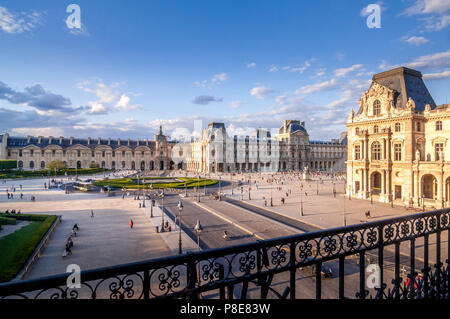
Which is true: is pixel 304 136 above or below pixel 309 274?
above

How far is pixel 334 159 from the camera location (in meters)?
118

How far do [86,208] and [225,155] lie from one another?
66.8 m

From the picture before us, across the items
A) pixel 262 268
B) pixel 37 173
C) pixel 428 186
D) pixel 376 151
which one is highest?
pixel 376 151

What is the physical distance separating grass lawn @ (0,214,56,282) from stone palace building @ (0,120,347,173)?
2895 inches

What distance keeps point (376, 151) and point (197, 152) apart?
258 feet

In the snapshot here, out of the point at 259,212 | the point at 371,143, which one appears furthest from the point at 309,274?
the point at 371,143

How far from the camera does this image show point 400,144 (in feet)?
110

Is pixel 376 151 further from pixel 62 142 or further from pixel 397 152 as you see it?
pixel 62 142

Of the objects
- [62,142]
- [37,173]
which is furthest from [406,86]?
[62,142]

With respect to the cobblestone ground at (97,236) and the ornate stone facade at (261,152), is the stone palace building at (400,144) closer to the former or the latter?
the cobblestone ground at (97,236)

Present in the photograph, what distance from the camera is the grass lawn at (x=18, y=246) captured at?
1426cm

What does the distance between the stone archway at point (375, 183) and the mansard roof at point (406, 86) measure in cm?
1065

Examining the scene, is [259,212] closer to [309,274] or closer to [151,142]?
[309,274]

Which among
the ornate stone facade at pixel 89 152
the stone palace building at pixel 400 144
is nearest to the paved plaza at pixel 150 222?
the stone palace building at pixel 400 144
